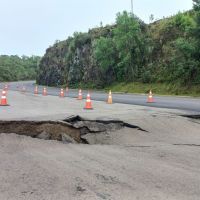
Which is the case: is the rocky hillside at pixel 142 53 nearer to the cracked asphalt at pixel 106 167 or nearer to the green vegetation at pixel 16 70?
the cracked asphalt at pixel 106 167

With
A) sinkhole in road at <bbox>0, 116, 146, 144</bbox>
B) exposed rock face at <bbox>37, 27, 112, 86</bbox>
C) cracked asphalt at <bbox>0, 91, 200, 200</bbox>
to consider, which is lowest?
cracked asphalt at <bbox>0, 91, 200, 200</bbox>

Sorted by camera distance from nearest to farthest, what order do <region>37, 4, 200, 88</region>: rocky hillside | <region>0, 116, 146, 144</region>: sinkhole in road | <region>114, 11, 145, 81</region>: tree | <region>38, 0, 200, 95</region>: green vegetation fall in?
<region>0, 116, 146, 144</region>: sinkhole in road < <region>38, 0, 200, 95</region>: green vegetation < <region>37, 4, 200, 88</region>: rocky hillside < <region>114, 11, 145, 81</region>: tree

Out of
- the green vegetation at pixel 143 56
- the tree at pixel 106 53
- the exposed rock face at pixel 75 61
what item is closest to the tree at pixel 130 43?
the green vegetation at pixel 143 56

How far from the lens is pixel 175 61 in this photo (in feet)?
114

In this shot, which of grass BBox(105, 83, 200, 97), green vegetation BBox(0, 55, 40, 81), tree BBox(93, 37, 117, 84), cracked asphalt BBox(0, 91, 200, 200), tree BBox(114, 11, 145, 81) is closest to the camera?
cracked asphalt BBox(0, 91, 200, 200)

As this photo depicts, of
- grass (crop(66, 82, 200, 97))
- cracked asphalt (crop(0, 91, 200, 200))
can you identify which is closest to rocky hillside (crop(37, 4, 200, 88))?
grass (crop(66, 82, 200, 97))

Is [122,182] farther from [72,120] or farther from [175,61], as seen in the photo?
[175,61]

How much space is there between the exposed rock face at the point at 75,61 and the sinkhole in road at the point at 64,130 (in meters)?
36.9

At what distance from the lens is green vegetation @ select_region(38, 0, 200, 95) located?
32781mm

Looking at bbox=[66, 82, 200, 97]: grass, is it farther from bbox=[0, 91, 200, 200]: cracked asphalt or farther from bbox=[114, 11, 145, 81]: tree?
bbox=[0, 91, 200, 200]: cracked asphalt

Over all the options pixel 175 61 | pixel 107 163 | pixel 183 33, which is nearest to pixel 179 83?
pixel 175 61

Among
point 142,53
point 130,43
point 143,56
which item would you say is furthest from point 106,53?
point 143,56

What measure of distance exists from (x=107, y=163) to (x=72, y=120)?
3374 millimetres

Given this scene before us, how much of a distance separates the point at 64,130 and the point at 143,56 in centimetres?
3218
